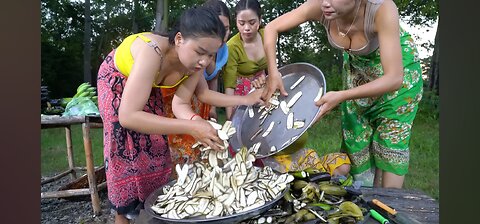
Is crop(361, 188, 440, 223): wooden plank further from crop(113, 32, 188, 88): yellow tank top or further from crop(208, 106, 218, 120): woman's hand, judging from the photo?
crop(208, 106, 218, 120): woman's hand

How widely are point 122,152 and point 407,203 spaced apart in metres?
0.91

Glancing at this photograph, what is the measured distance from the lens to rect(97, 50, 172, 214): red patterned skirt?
5.06ft

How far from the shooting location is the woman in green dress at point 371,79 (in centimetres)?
145

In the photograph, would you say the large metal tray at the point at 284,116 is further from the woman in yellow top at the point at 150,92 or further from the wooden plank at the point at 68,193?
the wooden plank at the point at 68,193

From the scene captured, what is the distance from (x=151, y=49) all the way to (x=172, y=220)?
536 millimetres

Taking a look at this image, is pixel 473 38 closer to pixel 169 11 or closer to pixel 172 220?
pixel 172 220

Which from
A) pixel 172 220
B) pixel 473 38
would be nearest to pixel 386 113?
pixel 473 38

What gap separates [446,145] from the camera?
3.95 feet

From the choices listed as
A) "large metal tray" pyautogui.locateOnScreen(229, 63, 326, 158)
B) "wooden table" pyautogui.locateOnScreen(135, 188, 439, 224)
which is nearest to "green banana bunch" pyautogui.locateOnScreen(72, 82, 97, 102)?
"large metal tray" pyautogui.locateOnScreen(229, 63, 326, 158)

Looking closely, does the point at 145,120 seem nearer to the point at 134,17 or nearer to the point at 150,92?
the point at 150,92

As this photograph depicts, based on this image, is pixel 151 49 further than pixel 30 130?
Yes

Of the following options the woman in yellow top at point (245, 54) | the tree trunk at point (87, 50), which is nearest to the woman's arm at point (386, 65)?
the woman in yellow top at point (245, 54)

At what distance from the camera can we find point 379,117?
1.82 metres

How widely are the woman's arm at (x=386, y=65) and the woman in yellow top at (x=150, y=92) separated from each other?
326 millimetres
